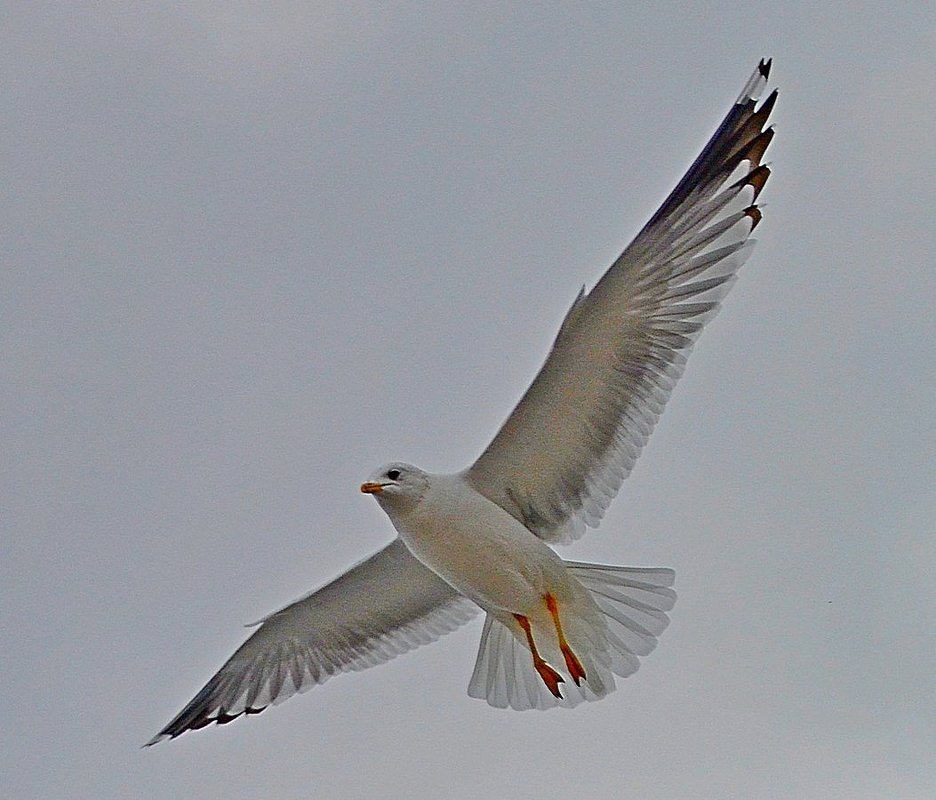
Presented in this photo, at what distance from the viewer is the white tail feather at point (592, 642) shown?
704cm

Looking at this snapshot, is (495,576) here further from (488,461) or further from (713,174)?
(713,174)

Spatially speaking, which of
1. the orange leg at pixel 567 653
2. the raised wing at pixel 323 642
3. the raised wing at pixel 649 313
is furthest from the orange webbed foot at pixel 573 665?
the raised wing at pixel 649 313

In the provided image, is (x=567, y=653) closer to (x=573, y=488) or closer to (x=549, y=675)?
(x=549, y=675)

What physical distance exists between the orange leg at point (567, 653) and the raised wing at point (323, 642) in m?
0.77

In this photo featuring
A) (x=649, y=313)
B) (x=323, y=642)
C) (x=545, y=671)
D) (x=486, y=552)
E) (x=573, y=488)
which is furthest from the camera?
A: (x=323, y=642)

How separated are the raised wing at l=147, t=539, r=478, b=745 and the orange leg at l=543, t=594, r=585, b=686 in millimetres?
769

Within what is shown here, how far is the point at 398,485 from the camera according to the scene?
6.82 meters

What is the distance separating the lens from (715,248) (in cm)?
664

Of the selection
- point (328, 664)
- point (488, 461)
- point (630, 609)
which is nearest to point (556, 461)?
point (488, 461)

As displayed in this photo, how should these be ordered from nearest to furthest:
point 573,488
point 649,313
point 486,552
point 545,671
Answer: point 649,313 < point 486,552 < point 573,488 < point 545,671

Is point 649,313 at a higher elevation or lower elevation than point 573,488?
higher

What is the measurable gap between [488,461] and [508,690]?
1180 millimetres

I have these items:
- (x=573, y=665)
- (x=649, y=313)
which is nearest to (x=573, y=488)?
(x=573, y=665)

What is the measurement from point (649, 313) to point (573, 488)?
96cm
